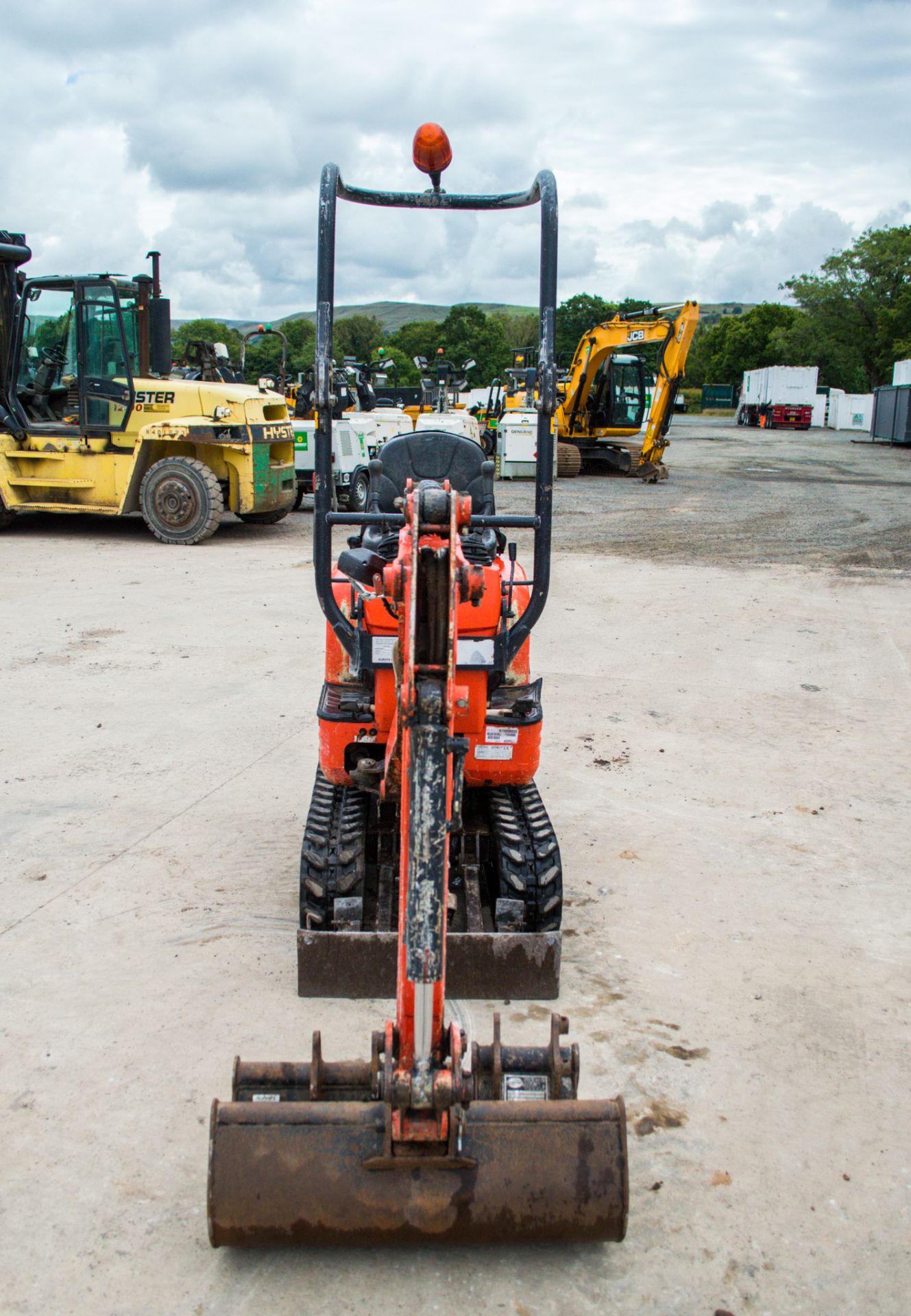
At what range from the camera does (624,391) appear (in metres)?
25.0

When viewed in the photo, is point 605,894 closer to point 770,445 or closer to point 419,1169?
point 419,1169

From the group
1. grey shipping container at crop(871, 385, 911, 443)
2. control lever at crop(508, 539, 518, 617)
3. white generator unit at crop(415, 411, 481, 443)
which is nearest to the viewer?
control lever at crop(508, 539, 518, 617)

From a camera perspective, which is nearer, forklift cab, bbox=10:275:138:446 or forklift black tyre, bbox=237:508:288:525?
forklift cab, bbox=10:275:138:446

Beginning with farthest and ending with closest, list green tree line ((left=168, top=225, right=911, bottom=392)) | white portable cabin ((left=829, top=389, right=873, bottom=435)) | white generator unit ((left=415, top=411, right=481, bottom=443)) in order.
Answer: green tree line ((left=168, top=225, right=911, bottom=392)) < white portable cabin ((left=829, top=389, right=873, bottom=435)) < white generator unit ((left=415, top=411, right=481, bottom=443))

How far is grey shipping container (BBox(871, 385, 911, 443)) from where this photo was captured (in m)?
34.4

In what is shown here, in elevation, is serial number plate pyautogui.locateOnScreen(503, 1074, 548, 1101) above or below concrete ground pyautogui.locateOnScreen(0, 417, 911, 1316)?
above

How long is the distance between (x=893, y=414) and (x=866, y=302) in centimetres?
2498

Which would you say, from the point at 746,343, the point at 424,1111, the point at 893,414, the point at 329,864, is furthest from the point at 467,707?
the point at 746,343

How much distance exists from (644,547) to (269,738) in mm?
8272

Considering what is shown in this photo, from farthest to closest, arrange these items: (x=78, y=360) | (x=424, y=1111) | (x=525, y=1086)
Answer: (x=78, y=360) < (x=525, y=1086) < (x=424, y=1111)

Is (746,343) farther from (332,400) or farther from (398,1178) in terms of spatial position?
(398,1178)

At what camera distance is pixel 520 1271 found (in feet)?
8.84

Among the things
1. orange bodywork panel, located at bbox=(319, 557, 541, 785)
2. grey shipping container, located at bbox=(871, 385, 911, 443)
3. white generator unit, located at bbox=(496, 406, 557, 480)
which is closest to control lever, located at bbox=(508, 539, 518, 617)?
orange bodywork panel, located at bbox=(319, 557, 541, 785)

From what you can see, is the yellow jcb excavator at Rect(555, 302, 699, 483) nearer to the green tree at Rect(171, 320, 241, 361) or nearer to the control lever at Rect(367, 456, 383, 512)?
the control lever at Rect(367, 456, 383, 512)
